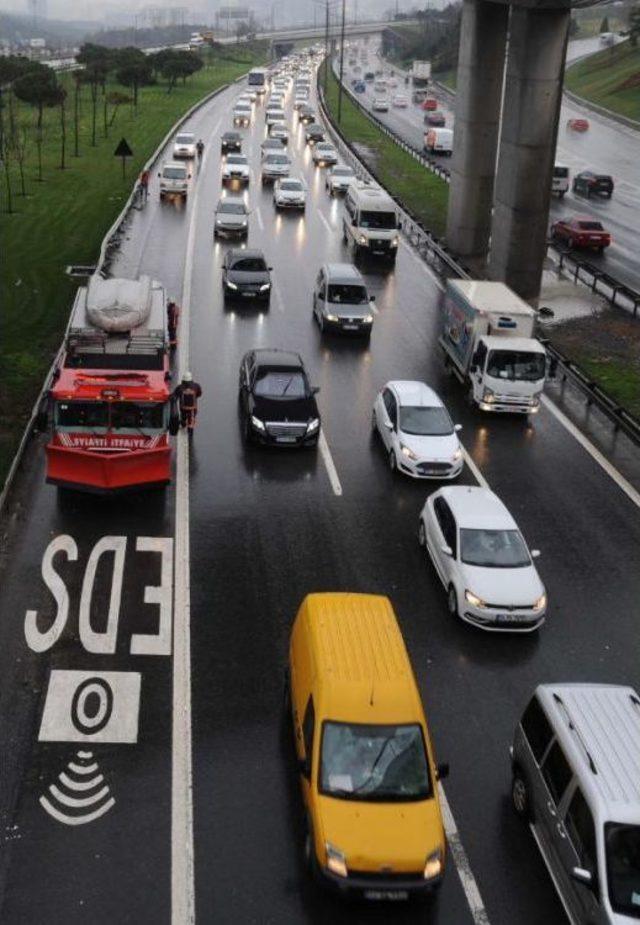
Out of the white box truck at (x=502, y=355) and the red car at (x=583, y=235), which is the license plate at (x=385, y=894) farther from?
the red car at (x=583, y=235)

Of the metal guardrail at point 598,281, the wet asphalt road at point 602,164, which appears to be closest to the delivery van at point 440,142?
the wet asphalt road at point 602,164

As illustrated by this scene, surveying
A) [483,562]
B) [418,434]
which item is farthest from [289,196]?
[483,562]

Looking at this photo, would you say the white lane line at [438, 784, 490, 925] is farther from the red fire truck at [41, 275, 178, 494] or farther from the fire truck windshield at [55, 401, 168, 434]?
the fire truck windshield at [55, 401, 168, 434]

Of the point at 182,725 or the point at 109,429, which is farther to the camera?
the point at 109,429

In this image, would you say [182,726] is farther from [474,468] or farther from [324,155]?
[324,155]

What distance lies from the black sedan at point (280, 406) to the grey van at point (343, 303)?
28.1ft

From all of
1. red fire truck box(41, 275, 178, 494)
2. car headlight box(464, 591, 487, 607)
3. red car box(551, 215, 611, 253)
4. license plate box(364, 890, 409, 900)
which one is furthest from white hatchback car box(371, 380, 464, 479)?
red car box(551, 215, 611, 253)

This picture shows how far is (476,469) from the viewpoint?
81.2ft

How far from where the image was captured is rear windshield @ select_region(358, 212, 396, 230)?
4625 cm

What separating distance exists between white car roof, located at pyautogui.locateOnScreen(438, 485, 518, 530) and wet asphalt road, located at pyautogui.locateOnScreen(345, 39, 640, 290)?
26.8 meters

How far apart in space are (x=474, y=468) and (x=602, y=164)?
62.4m

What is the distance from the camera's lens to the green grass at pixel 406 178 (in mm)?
56094

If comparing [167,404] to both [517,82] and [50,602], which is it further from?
[517,82]

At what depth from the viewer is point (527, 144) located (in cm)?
3766
